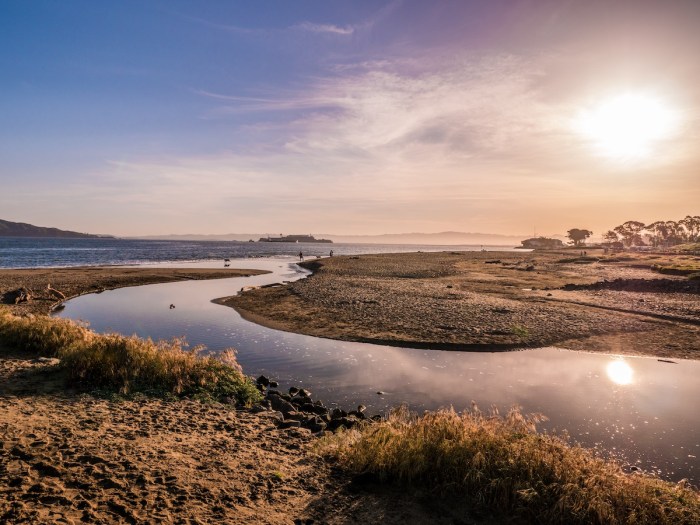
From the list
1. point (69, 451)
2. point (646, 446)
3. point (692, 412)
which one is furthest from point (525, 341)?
point (69, 451)

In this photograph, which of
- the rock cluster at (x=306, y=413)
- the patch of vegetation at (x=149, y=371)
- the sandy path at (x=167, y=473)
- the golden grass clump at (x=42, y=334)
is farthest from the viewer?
the golden grass clump at (x=42, y=334)

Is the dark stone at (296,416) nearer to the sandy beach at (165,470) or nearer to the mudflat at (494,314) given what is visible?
the sandy beach at (165,470)

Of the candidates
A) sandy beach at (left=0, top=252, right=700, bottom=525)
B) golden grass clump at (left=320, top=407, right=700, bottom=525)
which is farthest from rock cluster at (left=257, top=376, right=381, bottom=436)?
golden grass clump at (left=320, top=407, right=700, bottom=525)

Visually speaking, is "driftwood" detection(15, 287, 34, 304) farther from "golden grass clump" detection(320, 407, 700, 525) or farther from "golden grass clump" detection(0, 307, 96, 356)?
"golden grass clump" detection(320, 407, 700, 525)

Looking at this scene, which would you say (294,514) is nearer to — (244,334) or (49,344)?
(49,344)

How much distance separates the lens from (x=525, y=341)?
21.1 meters

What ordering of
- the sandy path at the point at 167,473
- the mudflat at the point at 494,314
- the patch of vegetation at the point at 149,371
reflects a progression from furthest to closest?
the mudflat at the point at 494,314 < the patch of vegetation at the point at 149,371 < the sandy path at the point at 167,473

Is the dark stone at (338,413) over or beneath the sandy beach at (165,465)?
beneath

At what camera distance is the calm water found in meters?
10.8

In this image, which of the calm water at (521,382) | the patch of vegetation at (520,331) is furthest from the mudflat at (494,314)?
the calm water at (521,382)

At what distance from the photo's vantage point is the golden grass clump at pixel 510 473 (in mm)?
6266

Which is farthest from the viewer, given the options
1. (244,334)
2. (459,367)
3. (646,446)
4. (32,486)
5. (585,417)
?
(244,334)

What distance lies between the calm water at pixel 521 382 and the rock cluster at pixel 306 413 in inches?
37.3

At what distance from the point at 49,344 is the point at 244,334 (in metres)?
9.34
